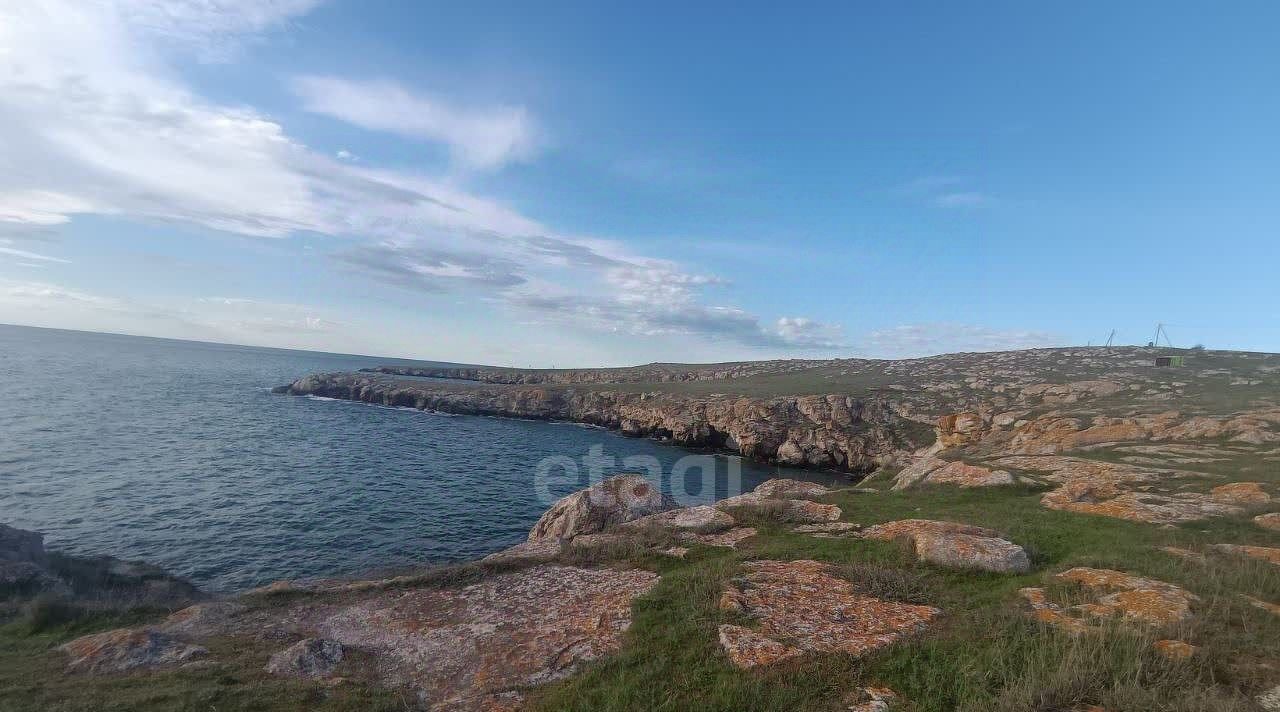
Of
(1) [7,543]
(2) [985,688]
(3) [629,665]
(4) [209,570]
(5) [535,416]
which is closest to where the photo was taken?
(2) [985,688]

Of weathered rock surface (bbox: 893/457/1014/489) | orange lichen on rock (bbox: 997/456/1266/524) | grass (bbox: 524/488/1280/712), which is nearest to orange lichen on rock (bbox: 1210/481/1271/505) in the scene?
orange lichen on rock (bbox: 997/456/1266/524)

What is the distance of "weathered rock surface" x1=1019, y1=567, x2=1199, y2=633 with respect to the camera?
356 inches

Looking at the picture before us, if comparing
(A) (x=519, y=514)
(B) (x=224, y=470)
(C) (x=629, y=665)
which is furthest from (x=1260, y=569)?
(B) (x=224, y=470)

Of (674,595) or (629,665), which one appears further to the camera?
(674,595)

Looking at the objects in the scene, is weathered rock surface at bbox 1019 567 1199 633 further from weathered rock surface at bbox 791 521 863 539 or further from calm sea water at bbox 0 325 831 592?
calm sea water at bbox 0 325 831 592

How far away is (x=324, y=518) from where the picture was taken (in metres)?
33.1

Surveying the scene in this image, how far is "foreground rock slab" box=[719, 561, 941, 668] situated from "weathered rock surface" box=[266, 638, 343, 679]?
8.13 meters

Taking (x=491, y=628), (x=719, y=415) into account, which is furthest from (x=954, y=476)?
(x=719, y=415)

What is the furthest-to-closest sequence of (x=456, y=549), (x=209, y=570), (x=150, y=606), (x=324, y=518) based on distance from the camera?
(x=324, y=518) → (x=456, y=549) → (x=209, y=570) → (x=150, y=606)

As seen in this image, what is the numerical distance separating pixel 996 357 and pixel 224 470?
376 ft

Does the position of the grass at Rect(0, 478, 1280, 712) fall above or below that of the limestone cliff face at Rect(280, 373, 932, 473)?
above

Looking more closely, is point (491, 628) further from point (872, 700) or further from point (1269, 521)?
point (1269, 521)

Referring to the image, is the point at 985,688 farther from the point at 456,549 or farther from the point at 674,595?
the point at 456,549

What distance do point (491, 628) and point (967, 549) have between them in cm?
1160
